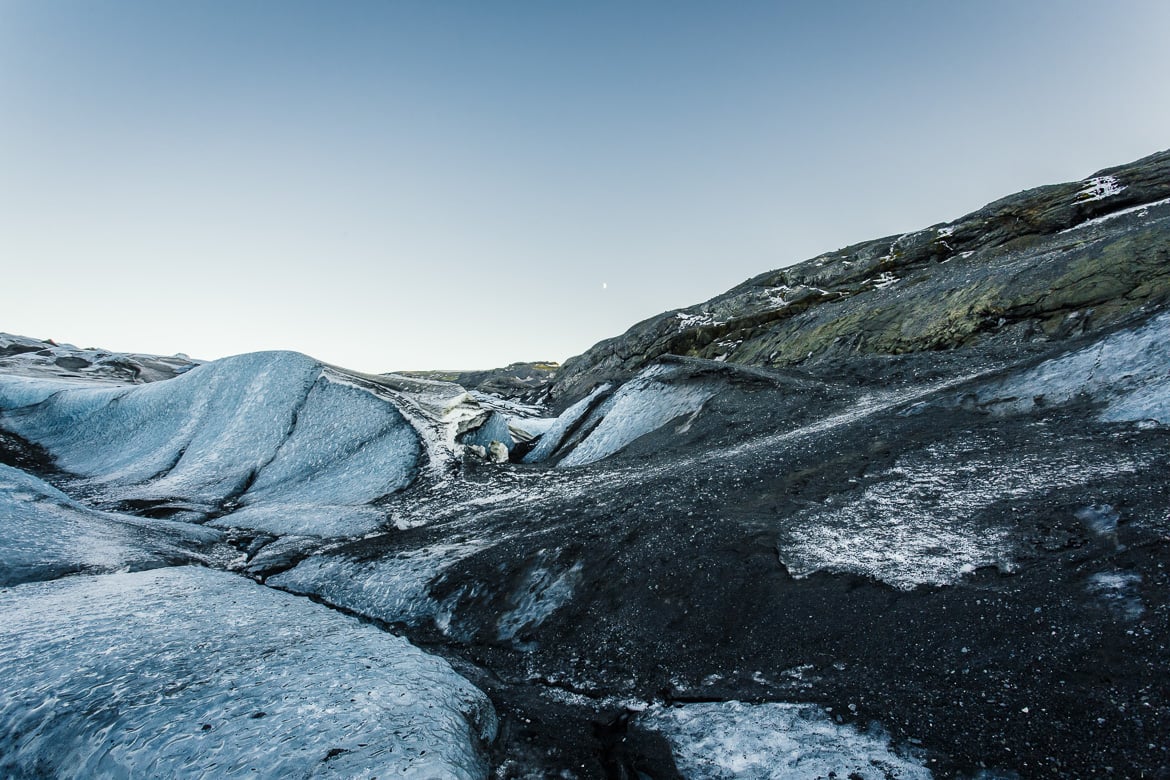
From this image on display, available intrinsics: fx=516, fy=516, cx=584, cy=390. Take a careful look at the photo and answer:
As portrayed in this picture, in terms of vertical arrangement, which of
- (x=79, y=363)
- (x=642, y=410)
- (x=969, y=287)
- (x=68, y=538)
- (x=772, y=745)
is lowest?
(x=772, y=745)

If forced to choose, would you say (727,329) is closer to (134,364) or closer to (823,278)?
(823,278)

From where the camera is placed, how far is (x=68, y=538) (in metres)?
7.18

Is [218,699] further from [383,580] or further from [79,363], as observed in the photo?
[79,363]

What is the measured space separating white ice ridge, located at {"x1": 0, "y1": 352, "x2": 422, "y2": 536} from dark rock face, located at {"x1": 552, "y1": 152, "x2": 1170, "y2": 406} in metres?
10.3

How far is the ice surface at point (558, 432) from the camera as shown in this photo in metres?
16.8

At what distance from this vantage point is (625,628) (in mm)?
4988

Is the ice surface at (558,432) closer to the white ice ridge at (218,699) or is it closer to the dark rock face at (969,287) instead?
the dark rock face at (969,287)

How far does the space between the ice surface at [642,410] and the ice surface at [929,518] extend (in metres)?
7.11

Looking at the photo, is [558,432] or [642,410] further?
[558,432]

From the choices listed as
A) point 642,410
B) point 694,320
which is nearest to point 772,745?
point 642,410

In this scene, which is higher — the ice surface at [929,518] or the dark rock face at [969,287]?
the dark rock face at [969,287]

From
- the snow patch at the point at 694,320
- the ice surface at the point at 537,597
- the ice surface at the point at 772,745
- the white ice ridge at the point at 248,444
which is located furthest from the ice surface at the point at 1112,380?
the snow patch at the point at 694,320

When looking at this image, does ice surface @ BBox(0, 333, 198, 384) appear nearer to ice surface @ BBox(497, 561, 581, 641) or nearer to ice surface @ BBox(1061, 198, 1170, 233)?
ice surface @ BBox(497, 561, 581, 641)

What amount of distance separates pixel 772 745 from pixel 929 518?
3.32 meters
